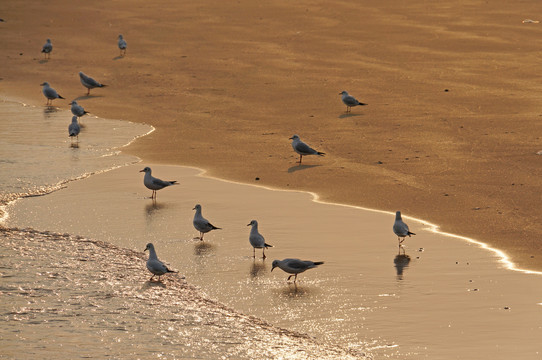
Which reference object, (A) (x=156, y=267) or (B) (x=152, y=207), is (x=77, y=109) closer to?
(B) (x=152, y=207)

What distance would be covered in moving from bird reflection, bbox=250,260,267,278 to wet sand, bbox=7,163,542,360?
0.01 metres

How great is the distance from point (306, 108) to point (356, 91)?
7.80 feet

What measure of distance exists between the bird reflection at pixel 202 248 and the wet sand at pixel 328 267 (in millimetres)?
16

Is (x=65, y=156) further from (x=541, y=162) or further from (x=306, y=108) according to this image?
(x=541, y=162)

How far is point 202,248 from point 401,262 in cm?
268

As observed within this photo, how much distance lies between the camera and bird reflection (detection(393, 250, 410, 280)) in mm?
11539

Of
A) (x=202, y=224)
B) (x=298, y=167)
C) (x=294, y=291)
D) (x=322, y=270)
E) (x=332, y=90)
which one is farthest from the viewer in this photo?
(x=332, y=90)

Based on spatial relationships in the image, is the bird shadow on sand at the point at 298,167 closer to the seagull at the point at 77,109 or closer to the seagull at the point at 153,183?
the seagull at the point at 153,183

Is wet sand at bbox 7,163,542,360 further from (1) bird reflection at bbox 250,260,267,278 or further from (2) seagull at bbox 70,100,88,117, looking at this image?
(2) seagull at bbox 70,100,88,117

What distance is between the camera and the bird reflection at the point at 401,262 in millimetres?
11539

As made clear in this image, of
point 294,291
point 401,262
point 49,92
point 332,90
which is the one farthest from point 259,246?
point 49,92

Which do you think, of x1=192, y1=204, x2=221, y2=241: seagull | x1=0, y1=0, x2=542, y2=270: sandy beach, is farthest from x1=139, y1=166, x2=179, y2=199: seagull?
x1=192, y1=204, x2=221, y2=241: seagull

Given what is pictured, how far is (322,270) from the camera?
11750mm

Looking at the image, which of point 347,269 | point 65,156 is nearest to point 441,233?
point 347,269
